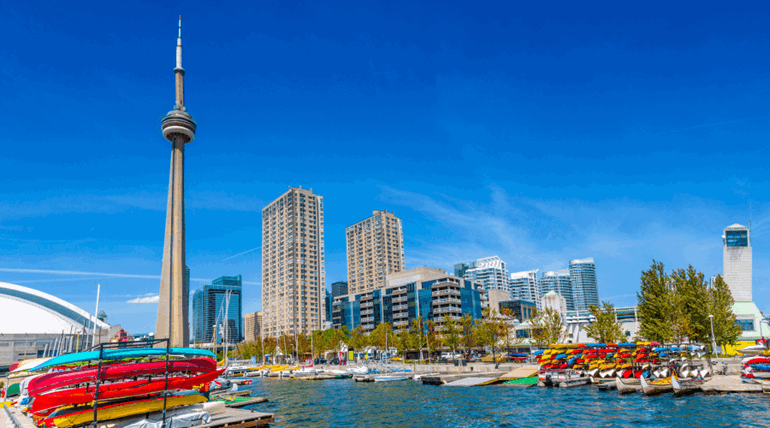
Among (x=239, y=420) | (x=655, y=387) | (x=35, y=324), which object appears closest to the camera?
(x=239, y=420)

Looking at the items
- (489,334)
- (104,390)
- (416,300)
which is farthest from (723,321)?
(416,300)

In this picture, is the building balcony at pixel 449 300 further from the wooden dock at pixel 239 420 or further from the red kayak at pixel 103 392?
the red kayak at pixel 103 392

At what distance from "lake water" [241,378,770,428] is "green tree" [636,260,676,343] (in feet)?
67.7

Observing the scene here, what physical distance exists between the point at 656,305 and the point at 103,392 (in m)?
71.9

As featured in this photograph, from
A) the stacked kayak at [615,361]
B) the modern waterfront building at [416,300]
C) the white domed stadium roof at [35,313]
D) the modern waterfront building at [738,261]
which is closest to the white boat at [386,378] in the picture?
the stacked kayak at [615,361]

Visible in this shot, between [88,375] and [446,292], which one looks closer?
[88,375]

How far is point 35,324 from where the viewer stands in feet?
506

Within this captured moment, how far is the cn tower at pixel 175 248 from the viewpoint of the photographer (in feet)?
323

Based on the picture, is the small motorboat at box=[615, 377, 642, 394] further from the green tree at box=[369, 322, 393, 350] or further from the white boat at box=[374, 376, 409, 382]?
the green tree at box=[369, 322, 393, 350]

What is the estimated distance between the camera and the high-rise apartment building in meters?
152

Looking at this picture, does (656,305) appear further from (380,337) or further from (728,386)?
(380,337)

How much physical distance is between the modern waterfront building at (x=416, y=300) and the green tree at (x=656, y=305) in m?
67.7

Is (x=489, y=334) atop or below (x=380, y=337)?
atop

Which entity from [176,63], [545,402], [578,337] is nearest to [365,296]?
[578,337]
